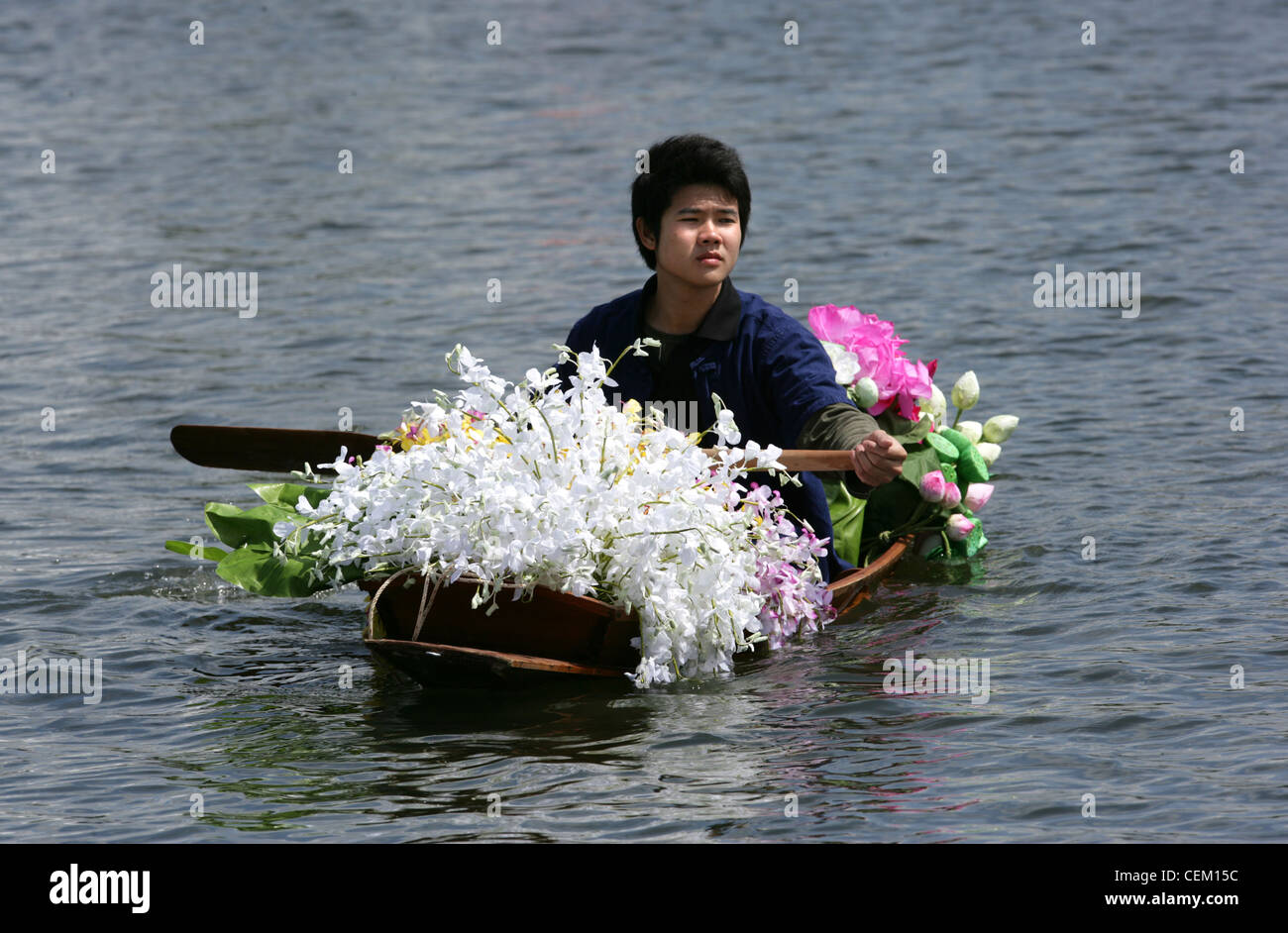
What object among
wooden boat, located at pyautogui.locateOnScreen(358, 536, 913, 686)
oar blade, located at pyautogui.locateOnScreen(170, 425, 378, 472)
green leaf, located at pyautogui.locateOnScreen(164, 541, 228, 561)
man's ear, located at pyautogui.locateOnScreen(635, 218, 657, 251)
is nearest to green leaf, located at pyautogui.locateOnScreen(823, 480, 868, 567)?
man's ear, located at pyautogui.locateOnScreen(635, 218, 657, 251)

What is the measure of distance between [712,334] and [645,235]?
1.47 feet

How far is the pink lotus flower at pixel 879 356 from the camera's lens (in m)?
7.07

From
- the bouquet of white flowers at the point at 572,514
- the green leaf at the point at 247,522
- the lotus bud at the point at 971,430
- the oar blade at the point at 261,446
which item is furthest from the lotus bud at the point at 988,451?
the green leaf at the point at 247,522

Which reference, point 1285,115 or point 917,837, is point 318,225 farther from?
point 917,837

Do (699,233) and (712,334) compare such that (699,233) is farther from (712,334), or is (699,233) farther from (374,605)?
(374,605)

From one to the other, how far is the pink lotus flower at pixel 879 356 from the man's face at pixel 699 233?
1007 millimetres

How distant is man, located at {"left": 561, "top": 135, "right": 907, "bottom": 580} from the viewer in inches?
243

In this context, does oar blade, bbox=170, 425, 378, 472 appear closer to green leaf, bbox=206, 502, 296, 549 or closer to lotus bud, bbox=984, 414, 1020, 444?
green leaf, bbox=206, 502, 296, 549

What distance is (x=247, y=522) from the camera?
20.4 feet

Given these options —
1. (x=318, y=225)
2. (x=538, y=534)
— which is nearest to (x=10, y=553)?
(x=538, y=534)

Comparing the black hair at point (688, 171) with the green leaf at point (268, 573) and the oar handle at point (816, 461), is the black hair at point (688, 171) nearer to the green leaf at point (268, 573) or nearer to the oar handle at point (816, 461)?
the oar handle at point (816, 461)

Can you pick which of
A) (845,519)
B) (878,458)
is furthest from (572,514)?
(845,519)

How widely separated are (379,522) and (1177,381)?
20.5ft

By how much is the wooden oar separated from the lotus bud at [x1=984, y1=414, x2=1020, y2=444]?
2.83 metres
